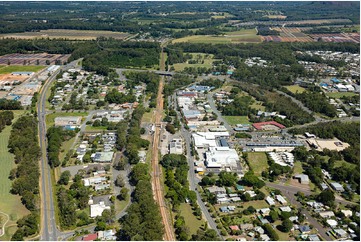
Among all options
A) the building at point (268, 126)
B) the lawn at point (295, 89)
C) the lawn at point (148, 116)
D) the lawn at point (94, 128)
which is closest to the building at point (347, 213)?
the building at point (268, 126)

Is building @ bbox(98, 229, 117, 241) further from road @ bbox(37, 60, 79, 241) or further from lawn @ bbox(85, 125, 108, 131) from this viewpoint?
lawn @ bbox(85, 125, 108, 131)

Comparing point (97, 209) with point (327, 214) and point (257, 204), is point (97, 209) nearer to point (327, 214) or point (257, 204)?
point (257, 204)

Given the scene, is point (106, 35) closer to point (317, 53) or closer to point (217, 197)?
point (317, 53)

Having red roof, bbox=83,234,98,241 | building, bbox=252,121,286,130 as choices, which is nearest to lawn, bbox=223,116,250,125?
building, bbox=252,121,286,130

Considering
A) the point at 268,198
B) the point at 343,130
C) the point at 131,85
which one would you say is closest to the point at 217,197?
the point at 268,198

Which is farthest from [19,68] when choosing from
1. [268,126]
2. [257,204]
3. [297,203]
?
[297,203]
